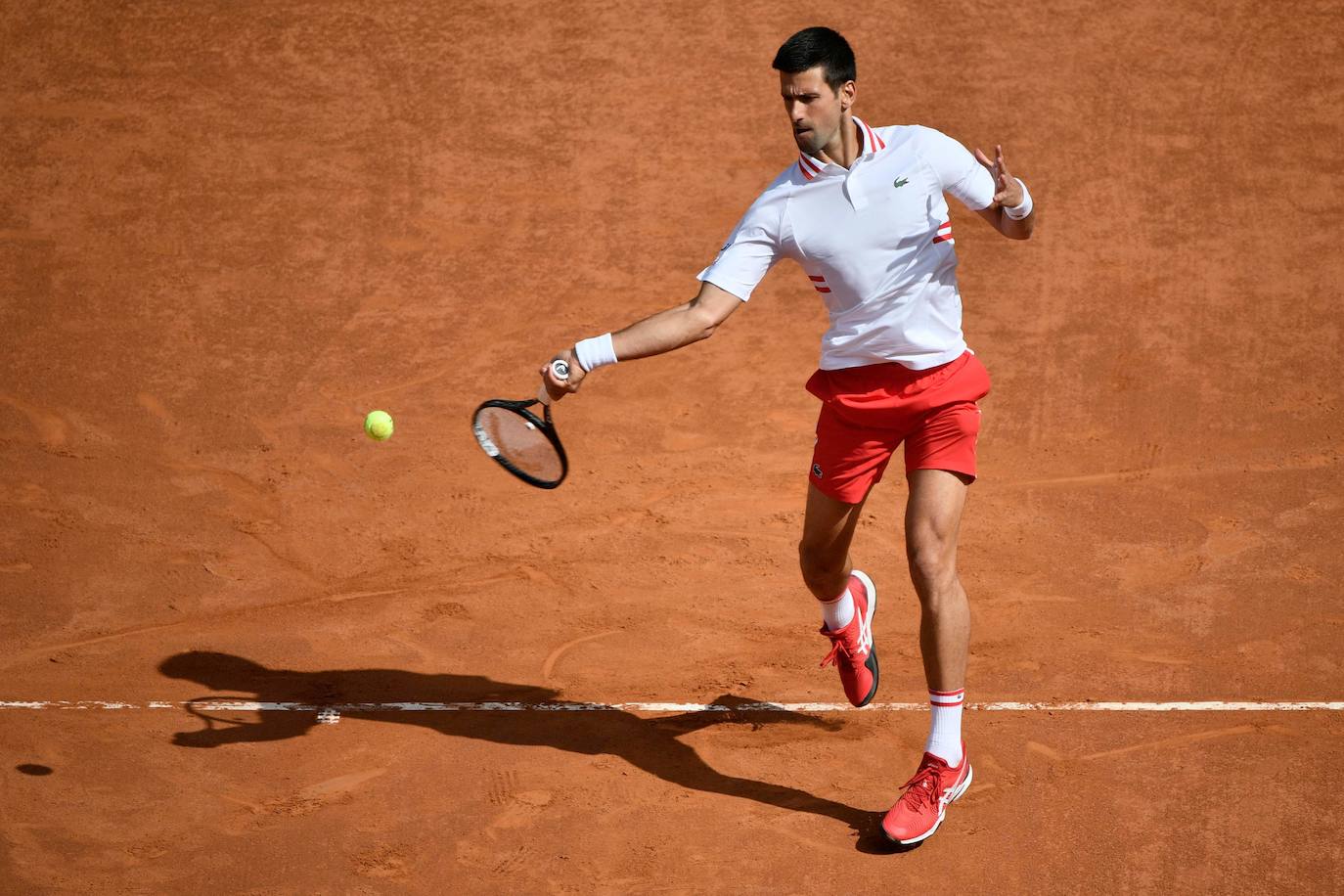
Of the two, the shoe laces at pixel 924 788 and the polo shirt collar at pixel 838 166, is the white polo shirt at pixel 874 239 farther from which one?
the shoe laces at pixel 924 788

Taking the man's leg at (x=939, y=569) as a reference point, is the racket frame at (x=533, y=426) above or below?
above

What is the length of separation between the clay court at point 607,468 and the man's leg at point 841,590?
0.26 m

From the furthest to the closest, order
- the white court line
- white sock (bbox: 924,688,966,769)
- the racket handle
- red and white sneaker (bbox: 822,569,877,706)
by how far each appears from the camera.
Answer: the white court line → red and white sneaker (bbox: 822,569,877,706) → white sock (bbox: 924,688,966,769) → the racket handle

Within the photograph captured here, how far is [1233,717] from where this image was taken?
525 cm

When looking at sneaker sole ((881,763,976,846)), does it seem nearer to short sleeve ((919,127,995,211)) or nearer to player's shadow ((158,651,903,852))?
player's shadow ((158,651,903,852))

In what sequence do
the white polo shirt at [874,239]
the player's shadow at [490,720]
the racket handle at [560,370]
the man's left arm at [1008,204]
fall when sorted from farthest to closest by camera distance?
the player's shadow at [490,720], the man's left arm at [1008,204], the white polo shirt at [874,239], the racket handle at [560,370]

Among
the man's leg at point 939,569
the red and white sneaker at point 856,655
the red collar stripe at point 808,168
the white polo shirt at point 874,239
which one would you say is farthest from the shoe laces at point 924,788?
the red collar stripe at point 808,168

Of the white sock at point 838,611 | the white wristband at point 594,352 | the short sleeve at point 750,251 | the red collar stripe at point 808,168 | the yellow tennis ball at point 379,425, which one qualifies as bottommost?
the white sock at point 838,611

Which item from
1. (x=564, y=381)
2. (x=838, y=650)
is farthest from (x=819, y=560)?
(x=564, y=381)

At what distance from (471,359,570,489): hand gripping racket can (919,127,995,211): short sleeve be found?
5.19ft

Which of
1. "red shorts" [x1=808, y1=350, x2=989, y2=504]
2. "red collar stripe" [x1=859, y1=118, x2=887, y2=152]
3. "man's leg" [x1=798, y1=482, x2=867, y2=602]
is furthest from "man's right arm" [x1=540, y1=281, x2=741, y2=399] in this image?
"man's leg" [x1=798, y1=482, x2=867, y2=602]

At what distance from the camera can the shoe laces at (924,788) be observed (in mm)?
4659

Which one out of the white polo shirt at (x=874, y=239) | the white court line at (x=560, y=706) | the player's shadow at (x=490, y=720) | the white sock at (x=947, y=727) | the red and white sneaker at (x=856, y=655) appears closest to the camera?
the white polo shirt at (x=874, y=239)

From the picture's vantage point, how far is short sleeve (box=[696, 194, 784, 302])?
448 centimetres
